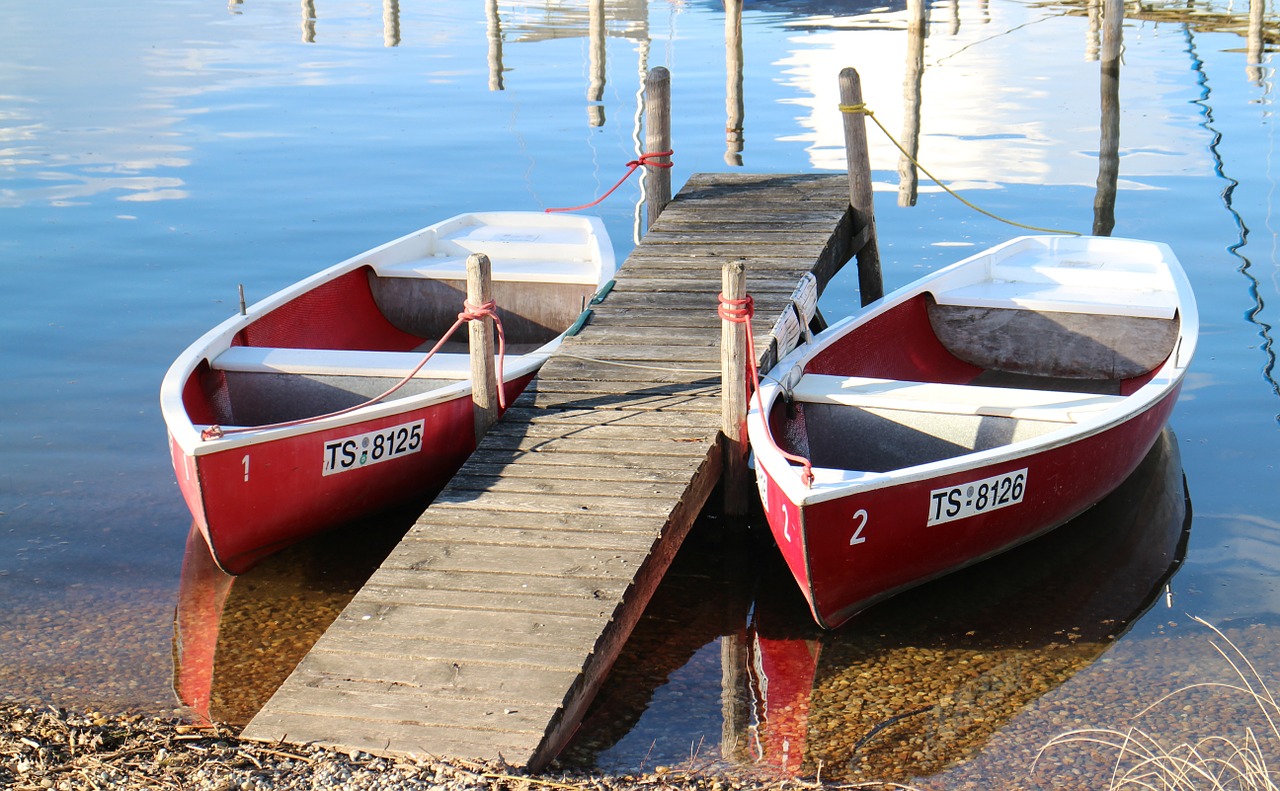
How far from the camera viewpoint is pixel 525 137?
57.6ft

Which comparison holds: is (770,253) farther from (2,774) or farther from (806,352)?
(2,774)

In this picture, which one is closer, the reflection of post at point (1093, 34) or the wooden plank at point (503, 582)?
the wooden plank at point (503, 582)

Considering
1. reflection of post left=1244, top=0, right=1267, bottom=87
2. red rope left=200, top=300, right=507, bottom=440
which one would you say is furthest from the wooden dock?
reflection of post left=1244, top=0, right=1267, bottom=87

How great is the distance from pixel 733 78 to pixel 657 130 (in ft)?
26.9

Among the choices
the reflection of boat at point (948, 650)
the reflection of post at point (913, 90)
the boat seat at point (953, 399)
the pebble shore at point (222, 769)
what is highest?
the reflection of post at point (913, 90)

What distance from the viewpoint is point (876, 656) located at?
19.4ft

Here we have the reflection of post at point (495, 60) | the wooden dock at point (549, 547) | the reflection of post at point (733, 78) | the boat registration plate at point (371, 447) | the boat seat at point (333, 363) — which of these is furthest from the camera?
the reflection of post at point (495, 60)

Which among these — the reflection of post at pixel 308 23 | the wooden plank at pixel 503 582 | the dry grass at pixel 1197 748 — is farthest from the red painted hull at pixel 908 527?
the reflection of post at pixel 308 23

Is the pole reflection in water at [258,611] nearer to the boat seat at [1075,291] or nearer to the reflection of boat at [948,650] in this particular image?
the reflection of boat at [948,650]

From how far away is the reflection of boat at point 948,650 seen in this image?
5.25 metres

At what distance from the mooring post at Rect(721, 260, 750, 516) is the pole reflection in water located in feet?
6.21

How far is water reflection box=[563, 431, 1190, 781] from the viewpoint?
→ 5230mm

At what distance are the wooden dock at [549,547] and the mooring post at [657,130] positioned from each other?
3.08ft

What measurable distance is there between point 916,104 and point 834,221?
7974 millimetres
